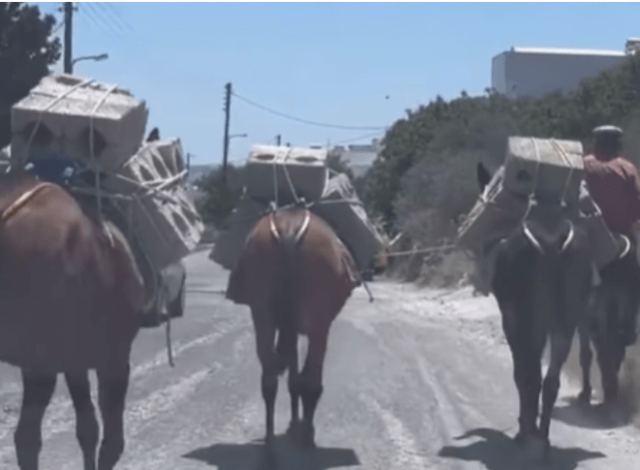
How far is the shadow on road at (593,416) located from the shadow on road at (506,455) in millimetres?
1397

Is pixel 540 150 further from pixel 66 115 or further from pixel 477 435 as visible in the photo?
pixel 66 115

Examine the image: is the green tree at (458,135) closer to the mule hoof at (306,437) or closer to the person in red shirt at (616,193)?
the person in red shirt at (616,193)

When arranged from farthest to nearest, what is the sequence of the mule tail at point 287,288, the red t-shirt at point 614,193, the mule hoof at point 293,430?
1. the red t-shirt at point 614,193
2. the mule hoof at point 293,430
3. the mule tail at point 287,288

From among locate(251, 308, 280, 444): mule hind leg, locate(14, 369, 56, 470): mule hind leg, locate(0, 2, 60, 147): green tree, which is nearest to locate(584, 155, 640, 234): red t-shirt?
locate(251, 308, 280, 444): mule hind leg

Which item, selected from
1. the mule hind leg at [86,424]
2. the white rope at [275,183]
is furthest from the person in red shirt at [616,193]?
the mule hind leg at [86,424]

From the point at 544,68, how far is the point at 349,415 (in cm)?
7316

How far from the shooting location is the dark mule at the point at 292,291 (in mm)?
14086

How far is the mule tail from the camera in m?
14.1

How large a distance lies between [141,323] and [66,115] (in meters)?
1.43

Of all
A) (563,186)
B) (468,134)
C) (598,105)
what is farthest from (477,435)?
(468,134)

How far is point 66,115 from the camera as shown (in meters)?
10.9

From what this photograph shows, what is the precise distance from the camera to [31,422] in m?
10.5

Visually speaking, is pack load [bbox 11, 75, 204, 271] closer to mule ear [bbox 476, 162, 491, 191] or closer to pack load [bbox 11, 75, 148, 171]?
pack load [bbox 11, 75, 148, 171]

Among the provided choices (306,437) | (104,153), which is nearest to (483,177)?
(306,437)
